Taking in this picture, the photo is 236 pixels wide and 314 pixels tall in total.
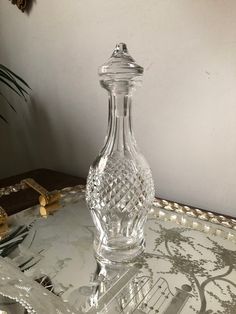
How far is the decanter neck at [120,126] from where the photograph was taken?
51 centimetres

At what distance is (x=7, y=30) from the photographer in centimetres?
102

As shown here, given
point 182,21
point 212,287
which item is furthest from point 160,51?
point 212,287

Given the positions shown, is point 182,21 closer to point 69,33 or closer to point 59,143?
point 69,33

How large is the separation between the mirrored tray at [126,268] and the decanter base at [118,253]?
→ 12 millimetres

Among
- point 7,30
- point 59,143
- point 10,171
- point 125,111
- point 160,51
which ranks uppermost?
point 7,30

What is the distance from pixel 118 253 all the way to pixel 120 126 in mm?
222

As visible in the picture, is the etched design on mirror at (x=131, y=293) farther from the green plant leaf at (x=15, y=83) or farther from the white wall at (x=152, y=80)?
the green plant leaf at (x=15, y=83)

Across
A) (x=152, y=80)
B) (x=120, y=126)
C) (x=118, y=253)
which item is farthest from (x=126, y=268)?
(x=152, y=80)

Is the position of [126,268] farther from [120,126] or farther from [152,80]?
[152,80]

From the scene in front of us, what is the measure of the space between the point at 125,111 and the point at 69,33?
1.49 ft

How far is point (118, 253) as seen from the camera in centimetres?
54

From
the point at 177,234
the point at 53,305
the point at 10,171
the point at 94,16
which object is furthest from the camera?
the point at 10,171

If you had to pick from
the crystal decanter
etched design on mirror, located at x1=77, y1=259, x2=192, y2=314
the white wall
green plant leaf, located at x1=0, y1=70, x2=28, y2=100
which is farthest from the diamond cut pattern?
green plant leaf, located at x1=0, y1=70, x2=28, y2=100

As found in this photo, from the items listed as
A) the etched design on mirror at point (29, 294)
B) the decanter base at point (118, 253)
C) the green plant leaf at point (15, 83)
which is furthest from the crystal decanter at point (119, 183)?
the green plant leaf at point (15, 83)
